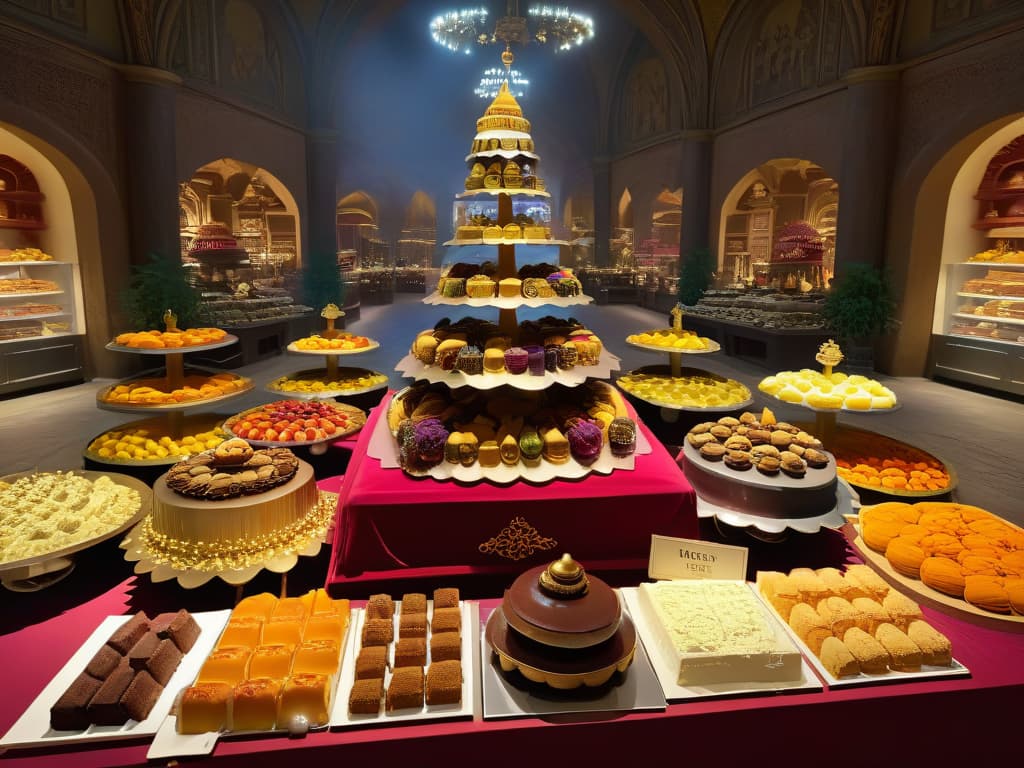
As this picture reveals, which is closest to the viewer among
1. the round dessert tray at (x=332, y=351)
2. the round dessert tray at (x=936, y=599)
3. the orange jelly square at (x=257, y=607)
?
the orange jelly square at (x=257, y=607)

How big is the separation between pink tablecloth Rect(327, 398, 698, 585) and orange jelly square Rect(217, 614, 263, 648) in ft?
2.08

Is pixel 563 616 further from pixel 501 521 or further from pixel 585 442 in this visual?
pixel 585 442

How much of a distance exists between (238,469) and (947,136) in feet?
29.7

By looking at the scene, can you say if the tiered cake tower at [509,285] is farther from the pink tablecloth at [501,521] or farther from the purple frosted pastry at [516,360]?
the pink tablecloth at [501,521]

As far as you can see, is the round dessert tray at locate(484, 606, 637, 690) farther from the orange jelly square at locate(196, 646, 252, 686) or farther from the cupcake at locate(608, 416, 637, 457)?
the cupcake at locate(608, 416, 637, 457)

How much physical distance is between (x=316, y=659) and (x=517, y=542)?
1074 millimetres

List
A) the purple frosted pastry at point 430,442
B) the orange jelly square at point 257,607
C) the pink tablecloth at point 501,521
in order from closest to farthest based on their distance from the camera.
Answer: the orange jelly square at point 257,607, the pink tablecloth at point 501,521, the purple frosted pastry at point 430,442

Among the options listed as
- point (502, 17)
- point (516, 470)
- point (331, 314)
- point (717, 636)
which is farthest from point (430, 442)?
point (502, 17)

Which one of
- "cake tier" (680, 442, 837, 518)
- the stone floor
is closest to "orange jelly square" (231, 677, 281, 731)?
"cake tier" (680, 442, 837, 518)

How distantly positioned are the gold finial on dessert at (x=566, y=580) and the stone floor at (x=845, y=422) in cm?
381

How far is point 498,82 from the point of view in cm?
1708

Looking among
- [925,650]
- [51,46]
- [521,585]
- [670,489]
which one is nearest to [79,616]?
[521,585]

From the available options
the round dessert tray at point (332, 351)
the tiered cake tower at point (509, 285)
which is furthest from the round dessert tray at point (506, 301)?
the round dessert tray at point (332, 351)

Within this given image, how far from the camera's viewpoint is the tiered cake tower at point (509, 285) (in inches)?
117
